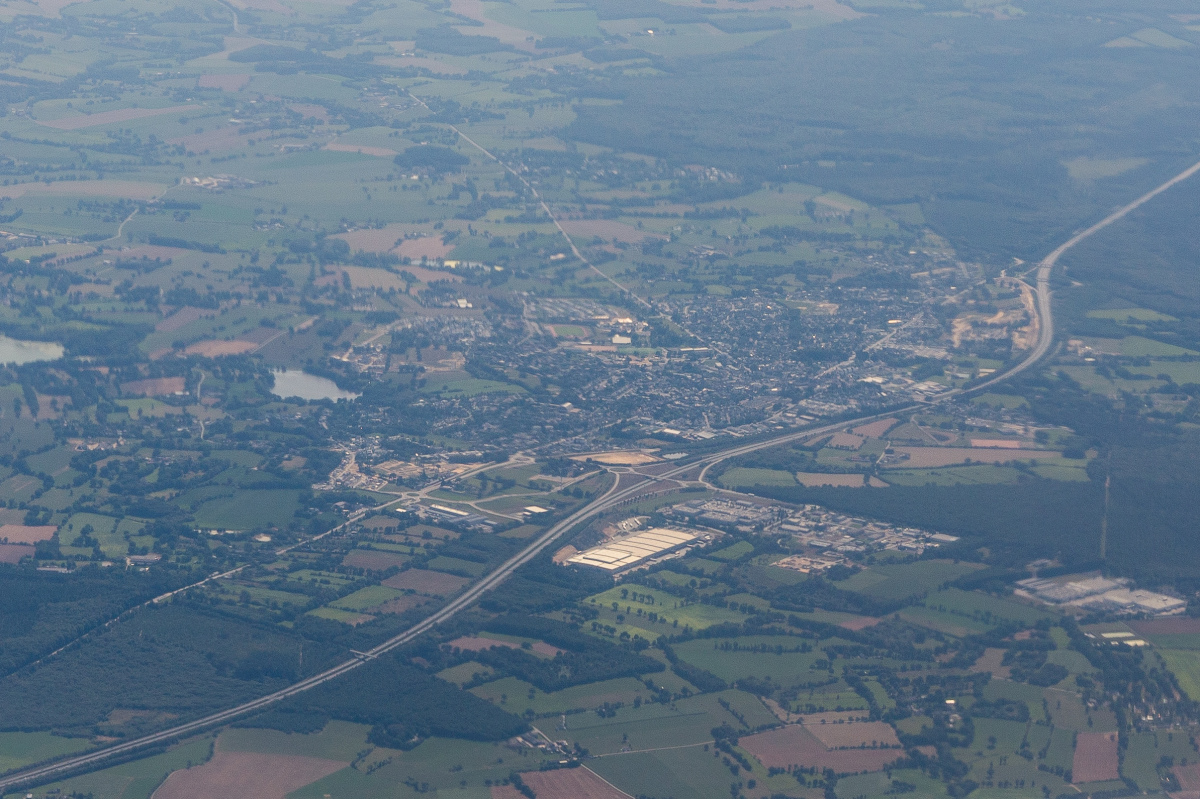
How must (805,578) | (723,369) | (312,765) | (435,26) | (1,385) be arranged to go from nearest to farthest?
(312,765), (805,578), (1,385), (723,369), (435,26)

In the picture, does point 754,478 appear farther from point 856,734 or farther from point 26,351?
point 26,351

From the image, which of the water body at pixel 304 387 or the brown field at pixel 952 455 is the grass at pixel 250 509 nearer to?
the water body at pixel 304 387

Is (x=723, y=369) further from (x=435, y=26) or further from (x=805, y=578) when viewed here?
(x=435, y=26)

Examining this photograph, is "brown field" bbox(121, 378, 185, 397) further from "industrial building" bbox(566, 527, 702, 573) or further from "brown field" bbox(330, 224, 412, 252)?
"industrial building" bbox(566, 527, 702, 573)

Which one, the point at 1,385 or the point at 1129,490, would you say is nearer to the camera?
the point at 1129,490

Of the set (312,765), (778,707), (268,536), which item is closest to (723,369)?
(268,536)

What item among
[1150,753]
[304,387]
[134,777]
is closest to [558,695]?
[134,777]
